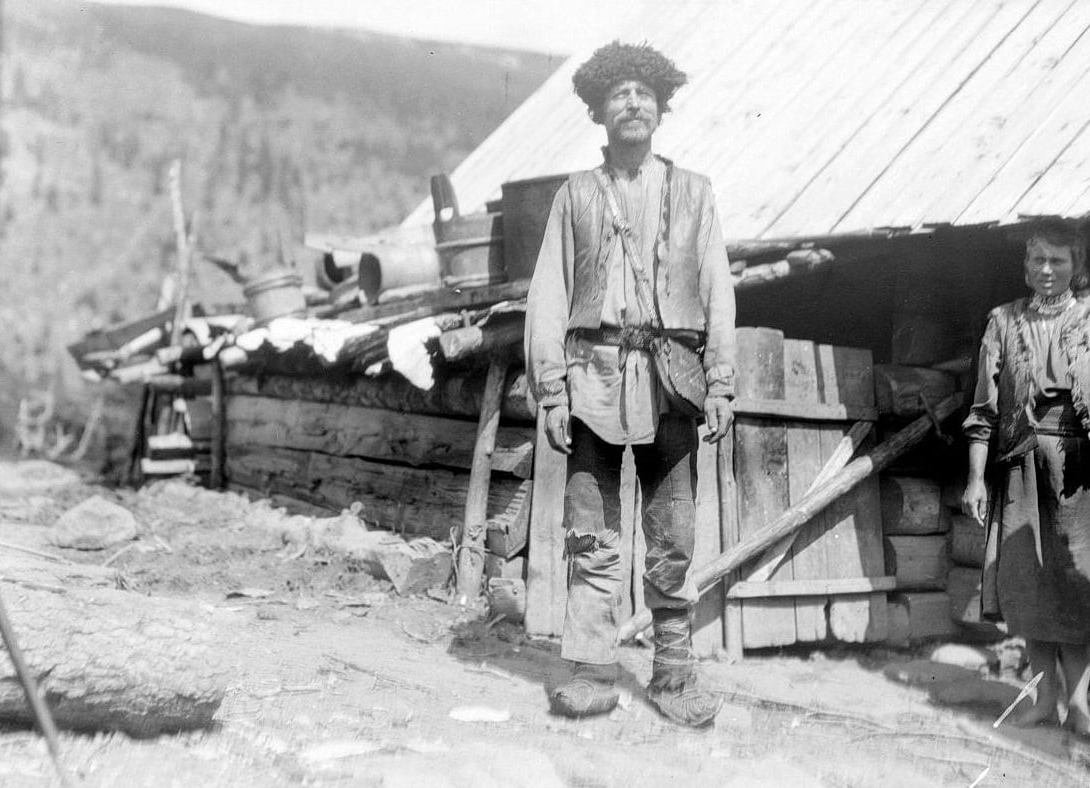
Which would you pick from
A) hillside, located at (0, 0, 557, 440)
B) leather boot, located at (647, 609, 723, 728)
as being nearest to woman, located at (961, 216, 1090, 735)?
leather boot, located at (647, 609, 723, 728)

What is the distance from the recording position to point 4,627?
262cm

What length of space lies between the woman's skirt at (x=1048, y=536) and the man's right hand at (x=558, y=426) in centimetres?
204

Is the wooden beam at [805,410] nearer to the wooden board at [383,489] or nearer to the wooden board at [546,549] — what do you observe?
the wooden board at [546,549]

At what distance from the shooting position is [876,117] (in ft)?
21.7

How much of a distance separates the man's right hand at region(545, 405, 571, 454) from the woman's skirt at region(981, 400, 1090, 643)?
80.2 inches

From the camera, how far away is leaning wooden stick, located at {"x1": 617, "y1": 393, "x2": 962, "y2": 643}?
5.22 metres

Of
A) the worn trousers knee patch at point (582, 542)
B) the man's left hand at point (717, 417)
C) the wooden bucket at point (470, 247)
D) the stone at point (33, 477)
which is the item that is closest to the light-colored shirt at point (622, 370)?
the man's left hand at point (717, 417)

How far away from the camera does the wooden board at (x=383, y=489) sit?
19.5 ft

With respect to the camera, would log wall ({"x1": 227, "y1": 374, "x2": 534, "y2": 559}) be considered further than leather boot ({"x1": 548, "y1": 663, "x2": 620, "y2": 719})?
Yes

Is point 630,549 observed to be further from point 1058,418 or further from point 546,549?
point 1058,418

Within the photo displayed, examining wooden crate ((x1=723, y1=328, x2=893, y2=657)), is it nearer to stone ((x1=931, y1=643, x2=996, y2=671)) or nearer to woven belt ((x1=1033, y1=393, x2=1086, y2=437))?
stone ((x1=931, y1=643, x2=996, y2=671))

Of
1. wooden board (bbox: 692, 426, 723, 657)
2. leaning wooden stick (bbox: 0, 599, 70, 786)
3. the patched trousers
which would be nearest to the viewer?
leaning wooden stick (bbox: 0, 599, 70, 786)

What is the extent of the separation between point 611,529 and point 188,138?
106ft

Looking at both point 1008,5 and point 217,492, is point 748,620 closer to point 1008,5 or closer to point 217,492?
point 1008,5
